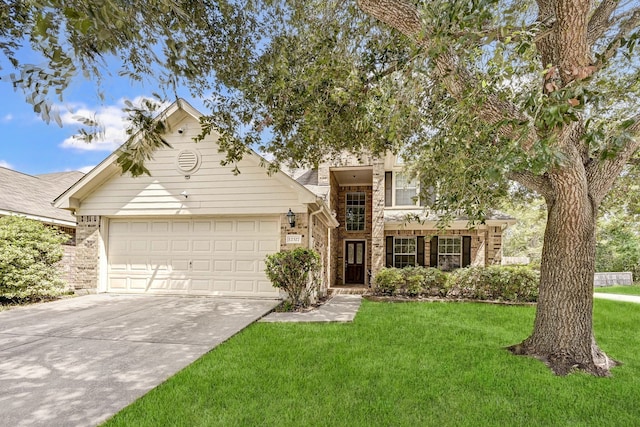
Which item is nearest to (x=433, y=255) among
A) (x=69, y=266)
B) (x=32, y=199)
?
(x=69, y=266)

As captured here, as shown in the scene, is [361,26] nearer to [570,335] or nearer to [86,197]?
[570,335]

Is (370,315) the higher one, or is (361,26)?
(361,26)

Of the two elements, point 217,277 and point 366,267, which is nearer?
point 217,277

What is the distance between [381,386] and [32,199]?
1446 centimetres

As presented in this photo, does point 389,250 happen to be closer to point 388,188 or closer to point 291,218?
point 388,188

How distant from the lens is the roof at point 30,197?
11.2 meters

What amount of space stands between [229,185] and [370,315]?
5137 mm

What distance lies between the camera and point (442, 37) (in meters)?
3.41

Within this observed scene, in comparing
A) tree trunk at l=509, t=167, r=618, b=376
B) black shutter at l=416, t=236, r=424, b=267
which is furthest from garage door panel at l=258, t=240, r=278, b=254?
black shutter at l=416, t=236, r=424, b=267

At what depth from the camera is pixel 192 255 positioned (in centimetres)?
996

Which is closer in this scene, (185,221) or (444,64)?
(444,64)

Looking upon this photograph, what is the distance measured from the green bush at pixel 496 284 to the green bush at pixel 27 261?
11340 mm

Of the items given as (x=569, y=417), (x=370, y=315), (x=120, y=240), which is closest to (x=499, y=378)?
(x=569, y=417)

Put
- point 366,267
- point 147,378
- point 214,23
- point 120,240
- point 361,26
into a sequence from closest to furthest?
1. point 147,378
2. point 214,23
3. point 361,26
4. point 120,240
5. point 366,267
